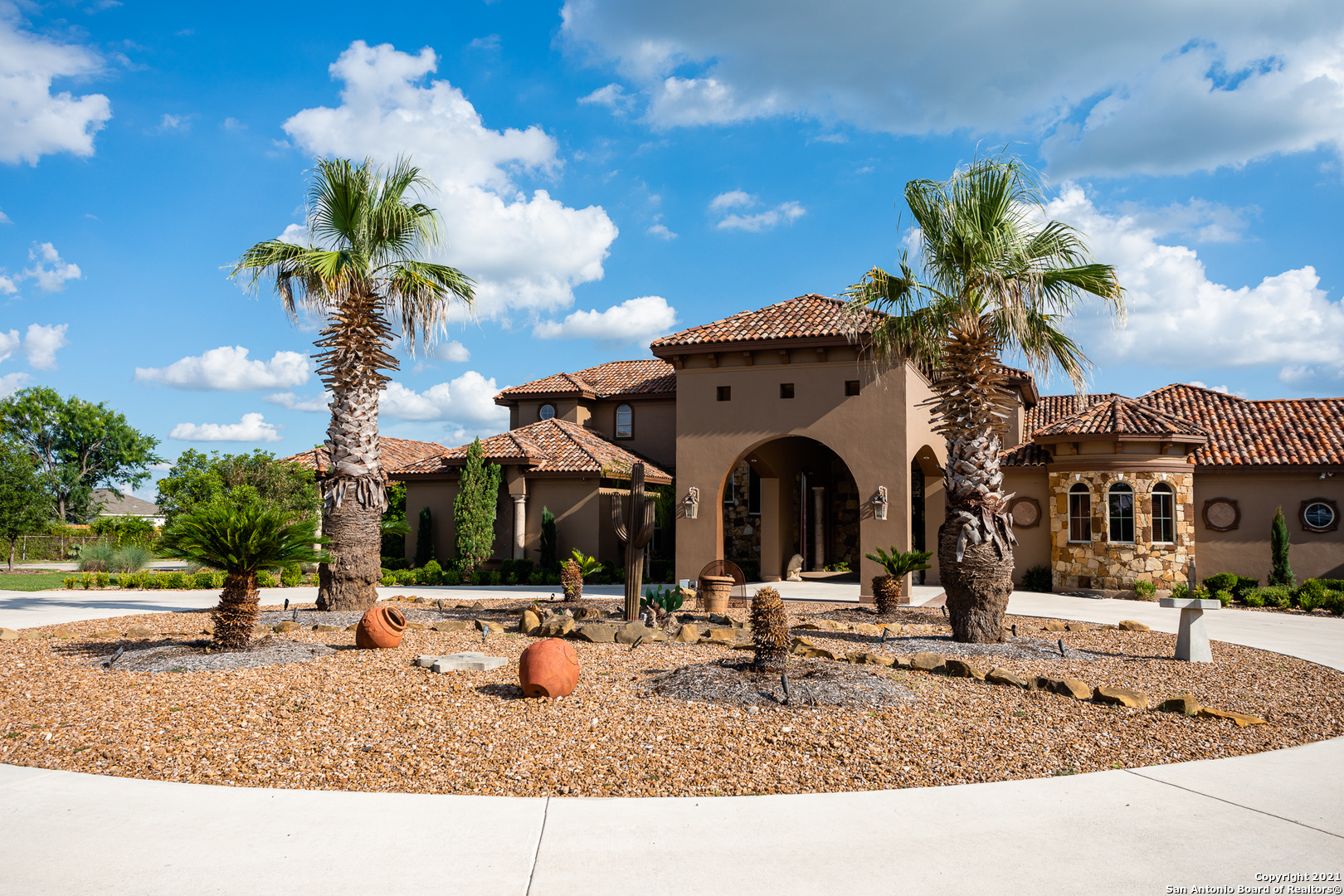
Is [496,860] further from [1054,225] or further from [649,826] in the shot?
[1054,225]

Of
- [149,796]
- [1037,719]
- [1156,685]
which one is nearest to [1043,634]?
[1156,685]

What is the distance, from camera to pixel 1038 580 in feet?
69.9

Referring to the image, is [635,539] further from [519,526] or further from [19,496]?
[19,496]

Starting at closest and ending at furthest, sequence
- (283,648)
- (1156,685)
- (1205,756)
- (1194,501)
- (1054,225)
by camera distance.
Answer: (1205,756) < (1156,685) < (283,648) < (1054,225) < (1194,501)

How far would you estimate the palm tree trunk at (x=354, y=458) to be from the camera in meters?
14.4

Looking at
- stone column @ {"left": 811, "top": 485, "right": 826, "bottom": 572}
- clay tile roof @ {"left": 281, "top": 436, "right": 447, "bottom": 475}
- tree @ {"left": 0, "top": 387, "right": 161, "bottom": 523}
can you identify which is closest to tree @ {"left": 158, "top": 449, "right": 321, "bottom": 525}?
clay tile roof @ {"left": 281, "top": 436, "right": 447, "bottom": 475}

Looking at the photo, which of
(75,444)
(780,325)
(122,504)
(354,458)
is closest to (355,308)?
(354,458)

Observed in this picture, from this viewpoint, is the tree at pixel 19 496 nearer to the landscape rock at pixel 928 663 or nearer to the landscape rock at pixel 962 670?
the landscape rock at pixel 928 663

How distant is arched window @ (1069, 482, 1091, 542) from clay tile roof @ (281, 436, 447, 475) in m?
21.3

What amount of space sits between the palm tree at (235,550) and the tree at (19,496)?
2446cm

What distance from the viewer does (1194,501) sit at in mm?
20688

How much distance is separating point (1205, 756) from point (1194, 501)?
17.4m

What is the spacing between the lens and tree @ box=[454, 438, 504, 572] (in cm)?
2281

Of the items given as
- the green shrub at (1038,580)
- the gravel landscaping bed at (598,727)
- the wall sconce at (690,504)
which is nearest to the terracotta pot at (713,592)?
the wall sconce at (690,504)
